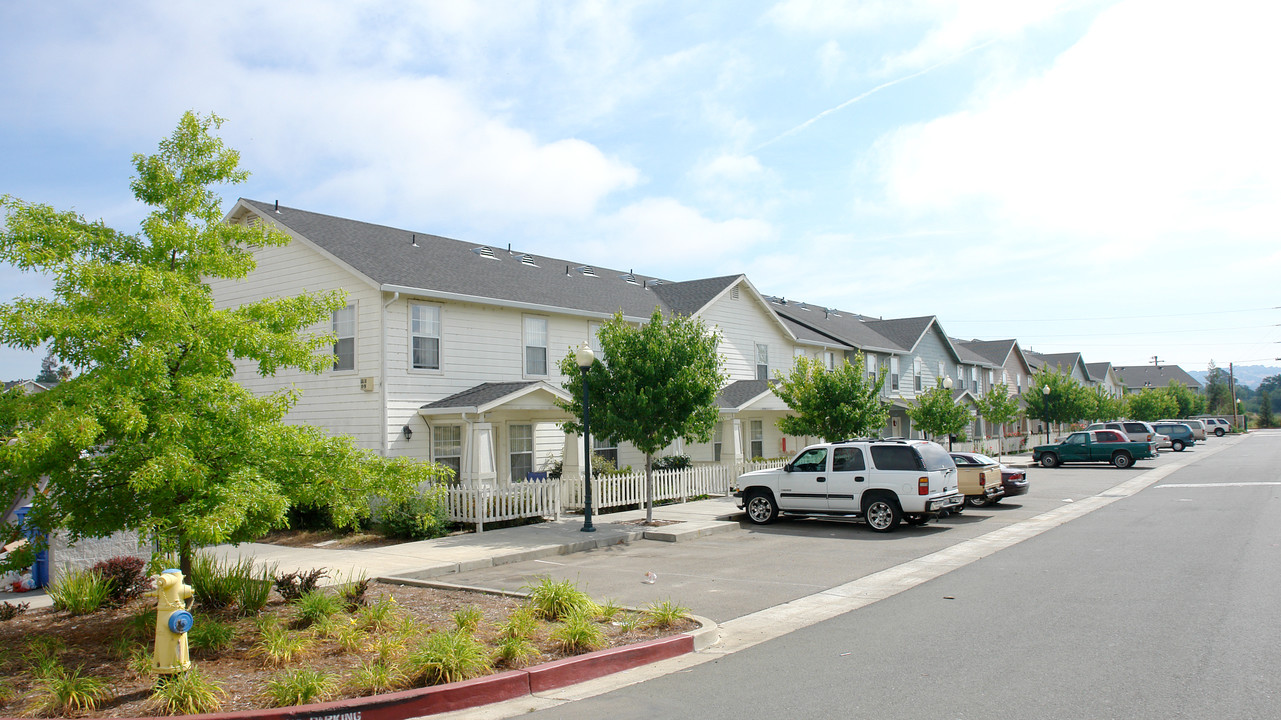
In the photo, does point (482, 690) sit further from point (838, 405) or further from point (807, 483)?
point (838, 405)

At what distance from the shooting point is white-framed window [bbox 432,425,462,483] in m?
19.8

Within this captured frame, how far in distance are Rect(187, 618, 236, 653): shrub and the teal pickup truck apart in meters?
37.5

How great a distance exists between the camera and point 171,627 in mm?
6520

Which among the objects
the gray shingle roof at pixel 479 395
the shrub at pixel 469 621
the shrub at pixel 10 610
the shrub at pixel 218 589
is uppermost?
the gray shingle roof at pixel 479 395

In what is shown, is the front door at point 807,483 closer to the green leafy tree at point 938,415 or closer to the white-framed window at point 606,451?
the white-framed window at point 606,451

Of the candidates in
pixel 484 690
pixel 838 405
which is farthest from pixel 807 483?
pixel 484 690

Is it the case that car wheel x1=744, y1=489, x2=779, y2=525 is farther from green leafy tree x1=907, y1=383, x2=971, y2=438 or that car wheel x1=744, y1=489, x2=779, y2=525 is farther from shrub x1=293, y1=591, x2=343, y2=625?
green leafy tree x1=907, y1=383, x2=971, y2=438

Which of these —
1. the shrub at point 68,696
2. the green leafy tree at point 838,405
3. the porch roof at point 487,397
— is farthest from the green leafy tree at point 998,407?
the shrub at point 68,696

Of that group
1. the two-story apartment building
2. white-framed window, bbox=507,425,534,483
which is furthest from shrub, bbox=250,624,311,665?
white-framed window, bbox=507,425,534,483

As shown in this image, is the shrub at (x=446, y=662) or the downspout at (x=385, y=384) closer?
the shrub at (x=446, y=662)

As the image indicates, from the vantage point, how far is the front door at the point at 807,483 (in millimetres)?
17656

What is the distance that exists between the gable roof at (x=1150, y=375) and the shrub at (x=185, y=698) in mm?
130888

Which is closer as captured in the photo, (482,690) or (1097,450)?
(482,690)

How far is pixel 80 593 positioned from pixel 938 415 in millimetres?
29828
